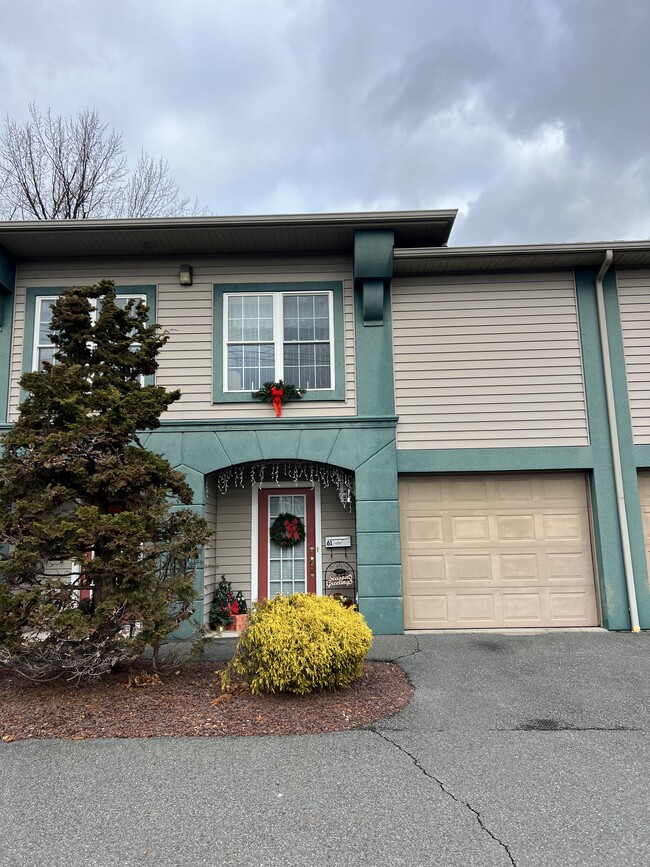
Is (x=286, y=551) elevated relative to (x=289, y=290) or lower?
lower

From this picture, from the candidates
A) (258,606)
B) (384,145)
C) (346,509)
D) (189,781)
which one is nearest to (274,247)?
(346,509)

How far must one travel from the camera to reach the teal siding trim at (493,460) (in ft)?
25.0

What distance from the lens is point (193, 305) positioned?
7992 millimetres

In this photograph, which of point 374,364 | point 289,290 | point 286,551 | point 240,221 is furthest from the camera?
point 286,551

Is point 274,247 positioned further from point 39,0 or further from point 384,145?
point 384,145

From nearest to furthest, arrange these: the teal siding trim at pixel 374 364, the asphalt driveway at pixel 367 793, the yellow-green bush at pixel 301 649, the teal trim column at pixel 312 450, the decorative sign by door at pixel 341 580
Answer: the asphalt driveway at pixel 367 793 → the yellow-green bush at pixel 301 649 → the teal trim column at pixel 312 450 → the teal siding trim at pixel 374 364 → the decorative sign by door at pixel 341 580

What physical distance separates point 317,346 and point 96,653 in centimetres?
482

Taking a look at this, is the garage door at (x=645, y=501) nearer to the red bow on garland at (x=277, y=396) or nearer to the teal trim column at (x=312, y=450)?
the teal trim column at (x=312, y=450)

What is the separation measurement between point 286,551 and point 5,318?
5.14 meters

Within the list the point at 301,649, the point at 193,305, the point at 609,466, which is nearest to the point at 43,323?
the point at 193,305

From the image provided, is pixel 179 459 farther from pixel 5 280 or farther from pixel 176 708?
pixel 176 708

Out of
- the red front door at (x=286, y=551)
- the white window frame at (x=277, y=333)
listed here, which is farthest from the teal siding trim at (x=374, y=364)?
the red front door at (x=286, y=551)

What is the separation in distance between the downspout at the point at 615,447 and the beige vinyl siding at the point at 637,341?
0.31 metres

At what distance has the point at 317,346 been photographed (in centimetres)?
796
